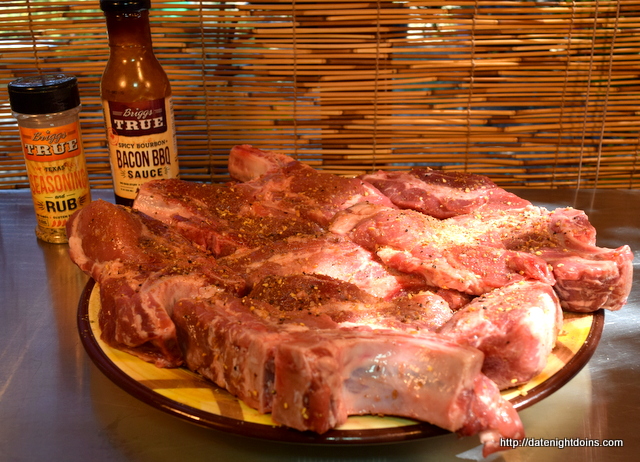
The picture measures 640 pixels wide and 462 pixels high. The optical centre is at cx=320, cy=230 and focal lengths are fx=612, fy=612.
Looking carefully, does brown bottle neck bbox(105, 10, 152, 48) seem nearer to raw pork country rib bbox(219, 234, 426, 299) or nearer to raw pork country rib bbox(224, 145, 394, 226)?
raw pork country rib bbox(224, 145, 394, 226)

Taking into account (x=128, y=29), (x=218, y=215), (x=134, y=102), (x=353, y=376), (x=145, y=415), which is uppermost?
(x=128, y=29)

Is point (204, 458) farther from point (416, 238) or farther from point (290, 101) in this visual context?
point (290, 101)

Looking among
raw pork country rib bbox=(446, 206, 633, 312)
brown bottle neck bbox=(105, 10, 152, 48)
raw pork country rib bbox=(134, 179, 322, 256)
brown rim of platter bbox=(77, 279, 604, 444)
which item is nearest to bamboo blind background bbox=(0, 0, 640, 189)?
brown bottle neck bbox=(105, 10, 152, 48)

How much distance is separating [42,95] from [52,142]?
0.13m

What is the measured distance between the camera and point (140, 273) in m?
1.25

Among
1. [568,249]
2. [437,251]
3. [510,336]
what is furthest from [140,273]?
[568,249]

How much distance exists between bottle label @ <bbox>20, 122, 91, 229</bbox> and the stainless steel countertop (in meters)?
0.27

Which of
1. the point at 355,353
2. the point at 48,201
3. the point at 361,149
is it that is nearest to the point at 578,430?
the point at 355,353

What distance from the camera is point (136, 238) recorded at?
1375 mm

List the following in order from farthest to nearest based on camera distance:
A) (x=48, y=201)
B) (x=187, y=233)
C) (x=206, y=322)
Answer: (x=48, y=201) → (x=187, y=233) → (x=206, y=322)

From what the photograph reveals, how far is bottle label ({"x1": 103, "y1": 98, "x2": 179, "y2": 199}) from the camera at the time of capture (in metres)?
1.65

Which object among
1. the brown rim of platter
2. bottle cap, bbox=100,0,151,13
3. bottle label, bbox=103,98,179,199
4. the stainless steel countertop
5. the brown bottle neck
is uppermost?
bottle cap, bbox=100,0,151,13

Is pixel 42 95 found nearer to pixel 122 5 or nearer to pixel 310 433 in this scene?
pixel 122 5

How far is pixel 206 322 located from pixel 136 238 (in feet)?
1.19
